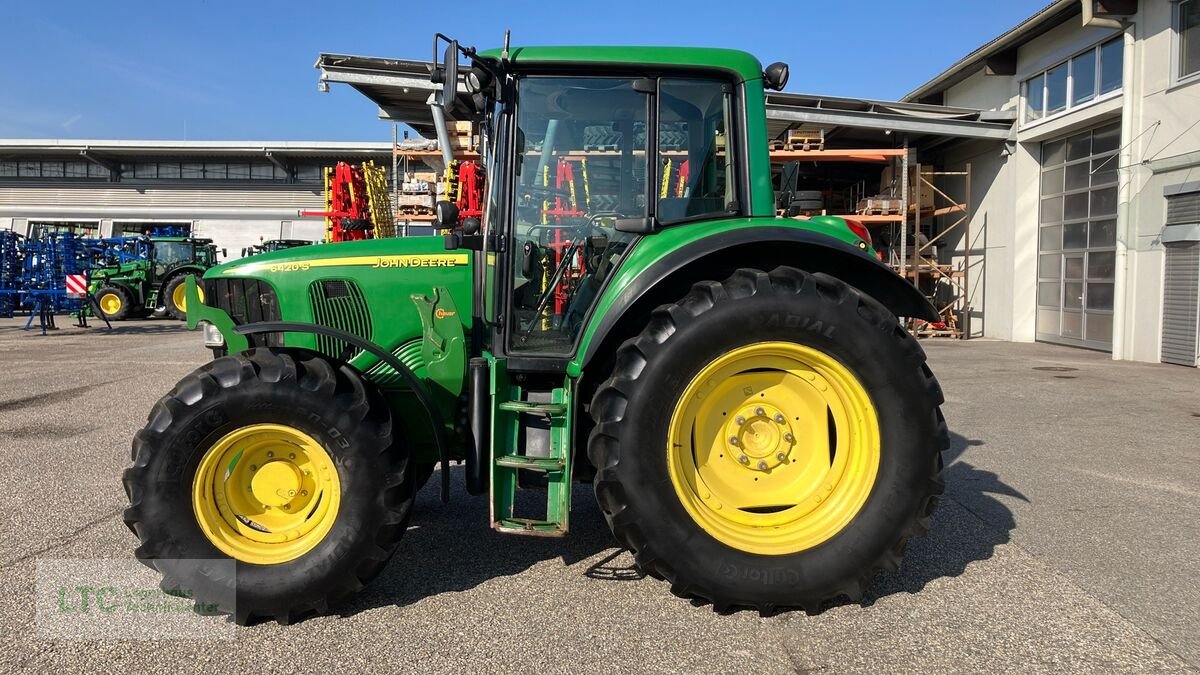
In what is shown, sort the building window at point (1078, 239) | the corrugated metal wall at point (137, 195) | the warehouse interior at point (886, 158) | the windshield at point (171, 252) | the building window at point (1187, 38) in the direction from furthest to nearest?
the corrugated metal wall at point (137, 195)
the windshield at point (171, 252)
the warehouse interior at point (886, 158)
the building window at point (1078, 239)
the building window at point (1187, 38)

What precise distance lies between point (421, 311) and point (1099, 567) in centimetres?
334

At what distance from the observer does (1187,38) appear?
1118 centimetres

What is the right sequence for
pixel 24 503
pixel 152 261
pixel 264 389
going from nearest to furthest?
pixel 264 389 < pixel 24 503 < pixel 152 261

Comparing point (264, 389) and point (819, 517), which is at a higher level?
point (264, 389)

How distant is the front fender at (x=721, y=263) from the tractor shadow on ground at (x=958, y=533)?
3.76 feet

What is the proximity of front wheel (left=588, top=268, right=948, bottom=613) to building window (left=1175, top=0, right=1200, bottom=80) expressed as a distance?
1192 cm

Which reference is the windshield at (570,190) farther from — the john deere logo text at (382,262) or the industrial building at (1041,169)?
the industrial building at (1041,169)

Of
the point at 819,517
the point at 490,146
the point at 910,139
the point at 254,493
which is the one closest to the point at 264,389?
the point at 254,493

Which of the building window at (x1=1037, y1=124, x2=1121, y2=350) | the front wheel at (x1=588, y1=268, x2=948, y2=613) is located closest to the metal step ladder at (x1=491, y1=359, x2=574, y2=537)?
the front wheel at (x1=588, y1=268, x2=948, y2=613)

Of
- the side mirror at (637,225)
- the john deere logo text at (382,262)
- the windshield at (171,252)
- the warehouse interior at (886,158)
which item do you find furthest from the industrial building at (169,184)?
the side mirror at (637,225)

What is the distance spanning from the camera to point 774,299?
9.52 feet

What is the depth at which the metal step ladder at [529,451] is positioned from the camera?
297 centimetres

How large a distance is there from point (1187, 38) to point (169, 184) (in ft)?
122

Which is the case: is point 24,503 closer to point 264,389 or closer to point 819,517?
point 264,389
